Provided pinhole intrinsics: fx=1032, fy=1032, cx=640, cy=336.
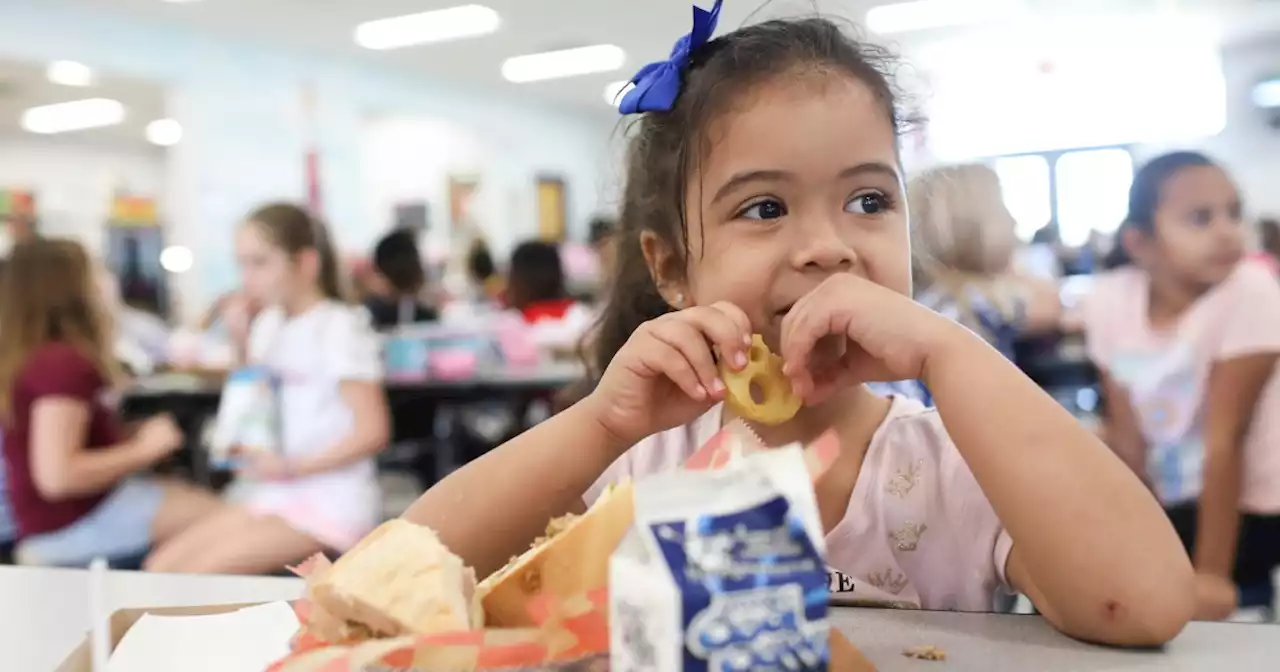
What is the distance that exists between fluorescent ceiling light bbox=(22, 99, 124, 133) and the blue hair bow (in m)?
8.82

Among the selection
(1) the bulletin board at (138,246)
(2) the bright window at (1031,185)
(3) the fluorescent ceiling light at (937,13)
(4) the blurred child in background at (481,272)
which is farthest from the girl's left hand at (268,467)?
(2) the bright window at (1031,185)

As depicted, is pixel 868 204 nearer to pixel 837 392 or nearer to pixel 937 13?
pixel 837 392

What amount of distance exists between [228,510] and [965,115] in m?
8.81

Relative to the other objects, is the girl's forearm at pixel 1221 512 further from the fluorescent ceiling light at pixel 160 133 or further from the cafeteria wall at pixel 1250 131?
the fluorescent ceiling light at pixel 160 133

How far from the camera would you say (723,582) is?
0.41 metres

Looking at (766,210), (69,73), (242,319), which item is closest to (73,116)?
(69,73)

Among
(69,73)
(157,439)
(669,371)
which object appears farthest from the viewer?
(69,73)

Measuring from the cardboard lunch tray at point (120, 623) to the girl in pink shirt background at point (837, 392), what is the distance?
0.53ft

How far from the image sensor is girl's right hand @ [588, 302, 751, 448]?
749 mm

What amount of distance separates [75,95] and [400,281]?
5.30m

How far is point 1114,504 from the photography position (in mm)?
666

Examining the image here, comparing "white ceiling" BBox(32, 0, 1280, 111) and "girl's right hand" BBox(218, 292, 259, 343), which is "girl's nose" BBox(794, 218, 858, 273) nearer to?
"girl's right hand" BBox(218, 292, 259, 343)

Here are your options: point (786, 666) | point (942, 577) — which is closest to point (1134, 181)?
point (942, 577)

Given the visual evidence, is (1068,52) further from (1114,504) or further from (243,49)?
(1114,504)
